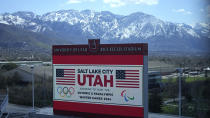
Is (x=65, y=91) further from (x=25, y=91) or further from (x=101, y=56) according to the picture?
(x=25, y=91)

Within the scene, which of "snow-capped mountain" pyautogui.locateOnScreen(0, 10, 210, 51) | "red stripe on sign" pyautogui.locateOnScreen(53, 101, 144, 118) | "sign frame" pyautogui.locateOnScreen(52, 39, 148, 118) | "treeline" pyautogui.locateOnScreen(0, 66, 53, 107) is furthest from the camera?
"snow-capped mountain" pyautogui.locateOnScreen(0, 10, 210, 51)

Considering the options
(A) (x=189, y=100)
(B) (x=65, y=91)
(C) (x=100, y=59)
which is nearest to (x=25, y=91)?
(A) (x=189, y=100)

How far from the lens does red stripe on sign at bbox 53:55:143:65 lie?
591 inches

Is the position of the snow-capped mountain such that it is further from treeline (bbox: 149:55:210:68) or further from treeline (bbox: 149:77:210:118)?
treeline (bbox: 149:77:210:118)

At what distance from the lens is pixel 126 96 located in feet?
49.8

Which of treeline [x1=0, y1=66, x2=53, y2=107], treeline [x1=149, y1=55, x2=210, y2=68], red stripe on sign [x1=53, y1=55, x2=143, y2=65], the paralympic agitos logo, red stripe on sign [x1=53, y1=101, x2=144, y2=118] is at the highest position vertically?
red stripe on sign [x1=53, y1=55, x2=143, y2=65]

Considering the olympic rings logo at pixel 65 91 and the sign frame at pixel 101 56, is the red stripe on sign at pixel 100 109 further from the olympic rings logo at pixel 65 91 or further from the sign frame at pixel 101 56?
the olympic rings logo at pixel 65 91

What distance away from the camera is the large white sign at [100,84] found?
49.1 feet

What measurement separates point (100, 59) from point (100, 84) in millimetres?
1384

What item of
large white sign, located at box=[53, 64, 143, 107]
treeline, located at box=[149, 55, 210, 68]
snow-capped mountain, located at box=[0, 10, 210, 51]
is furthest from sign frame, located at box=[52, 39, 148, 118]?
snow-capped mountain, located at box=[0, 10, 210, 51]

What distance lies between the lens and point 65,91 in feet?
55.4

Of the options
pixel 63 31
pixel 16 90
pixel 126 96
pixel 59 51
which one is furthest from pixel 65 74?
pixel 63 31

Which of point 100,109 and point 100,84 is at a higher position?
point 100,84

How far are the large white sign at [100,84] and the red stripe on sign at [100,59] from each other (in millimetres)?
219
